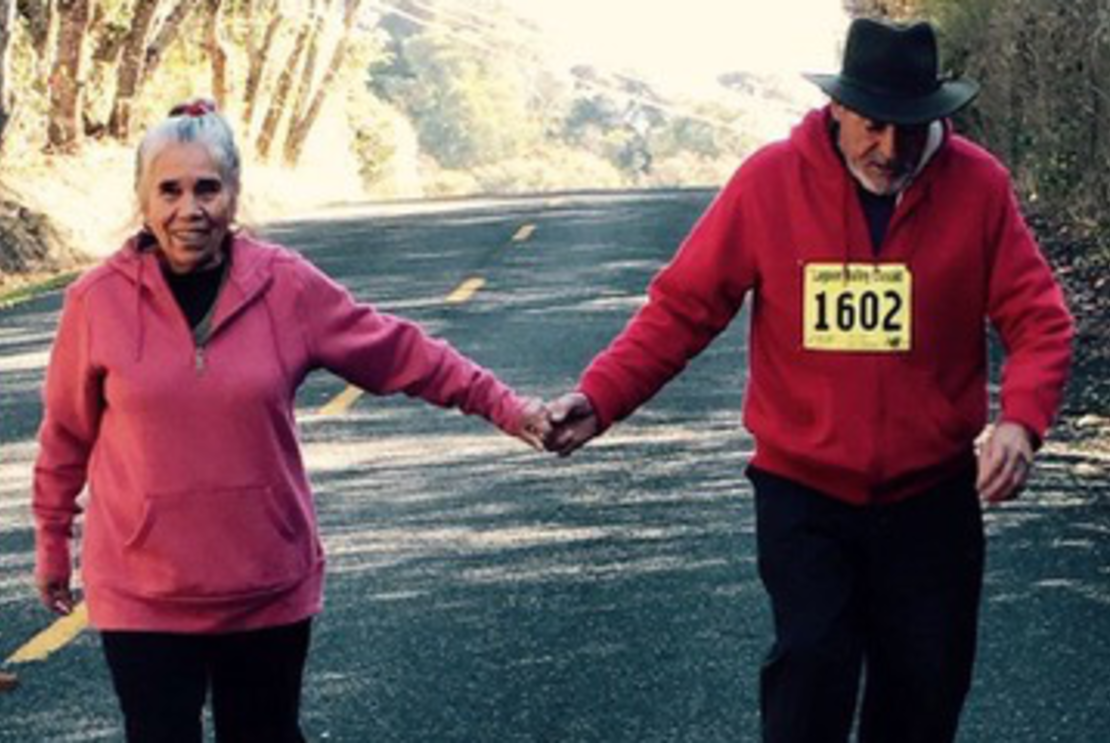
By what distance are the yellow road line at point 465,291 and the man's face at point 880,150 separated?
1325 centimetres

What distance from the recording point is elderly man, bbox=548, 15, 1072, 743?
19.1 ft

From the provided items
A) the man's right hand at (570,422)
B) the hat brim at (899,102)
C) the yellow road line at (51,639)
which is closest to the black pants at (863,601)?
the man's right hand at (570,422)

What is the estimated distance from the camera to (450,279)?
20766 mm

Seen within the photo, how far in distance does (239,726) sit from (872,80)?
184 centimetres

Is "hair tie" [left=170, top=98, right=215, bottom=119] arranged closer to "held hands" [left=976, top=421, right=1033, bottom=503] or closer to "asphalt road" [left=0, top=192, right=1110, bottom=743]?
"held hands" [left=976, top=421, right=1033, bottom=503]

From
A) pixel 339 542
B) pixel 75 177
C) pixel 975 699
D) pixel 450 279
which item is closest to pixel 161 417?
pixel 975 699

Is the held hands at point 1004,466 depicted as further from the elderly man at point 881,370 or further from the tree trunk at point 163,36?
the tree trunk at point 163,36

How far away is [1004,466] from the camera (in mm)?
5715

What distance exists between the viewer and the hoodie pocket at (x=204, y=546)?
545cm

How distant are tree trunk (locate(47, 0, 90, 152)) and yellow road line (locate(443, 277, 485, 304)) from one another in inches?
422

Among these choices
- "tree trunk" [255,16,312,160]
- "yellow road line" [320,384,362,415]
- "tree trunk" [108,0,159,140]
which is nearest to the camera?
"yellow road line" [320,384,362,415]

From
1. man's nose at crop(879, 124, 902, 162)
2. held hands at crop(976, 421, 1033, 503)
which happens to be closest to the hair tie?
man's nose at crop(879, 124, 902, 162)

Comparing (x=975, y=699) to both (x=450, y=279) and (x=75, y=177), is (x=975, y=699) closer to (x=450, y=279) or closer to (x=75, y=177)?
(x=450, y=279)

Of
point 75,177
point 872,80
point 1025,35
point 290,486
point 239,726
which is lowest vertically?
point 75,177
